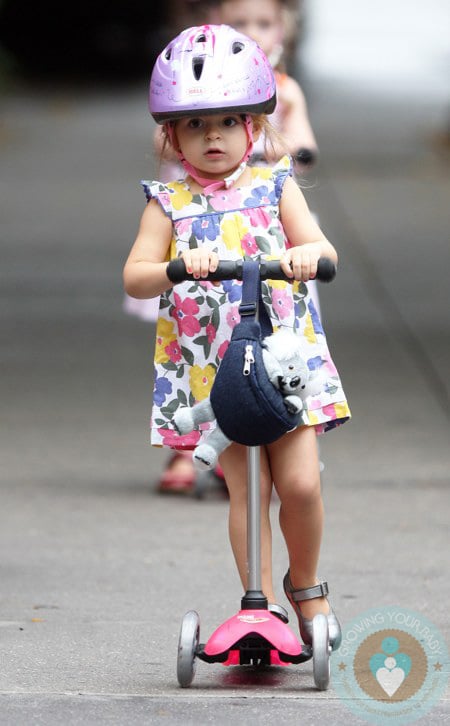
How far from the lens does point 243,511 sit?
14.6 ft

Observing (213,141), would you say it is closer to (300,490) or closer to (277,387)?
(277,387)

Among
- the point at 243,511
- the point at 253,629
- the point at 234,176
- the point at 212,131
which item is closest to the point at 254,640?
the point at 253,629

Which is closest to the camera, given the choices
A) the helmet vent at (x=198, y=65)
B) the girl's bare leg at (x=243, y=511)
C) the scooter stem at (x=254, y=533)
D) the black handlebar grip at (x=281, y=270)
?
the black handlebar grip at (x=281, y=270)

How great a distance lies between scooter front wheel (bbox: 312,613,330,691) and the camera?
414cm

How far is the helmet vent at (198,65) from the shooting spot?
4324 mm

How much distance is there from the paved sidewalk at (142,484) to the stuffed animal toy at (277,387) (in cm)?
64

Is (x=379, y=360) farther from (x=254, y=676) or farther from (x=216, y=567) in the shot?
(x=254, y=676)

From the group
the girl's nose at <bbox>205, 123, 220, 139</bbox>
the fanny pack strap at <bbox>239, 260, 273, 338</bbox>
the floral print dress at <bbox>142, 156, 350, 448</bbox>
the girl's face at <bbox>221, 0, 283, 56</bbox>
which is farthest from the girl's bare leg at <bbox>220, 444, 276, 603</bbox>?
the girl's face at <bbox>221, 0, 283, 56</bbox>

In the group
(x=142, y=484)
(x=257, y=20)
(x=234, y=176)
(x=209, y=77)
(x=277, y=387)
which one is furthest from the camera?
(x=142, y=484)

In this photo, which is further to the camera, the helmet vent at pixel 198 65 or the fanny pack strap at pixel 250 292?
the helmet vent at pixel 198 65

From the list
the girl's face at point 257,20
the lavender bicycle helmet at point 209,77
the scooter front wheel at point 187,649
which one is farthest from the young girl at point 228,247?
the girl's face at point 257,20

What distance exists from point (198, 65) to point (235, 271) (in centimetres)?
61
